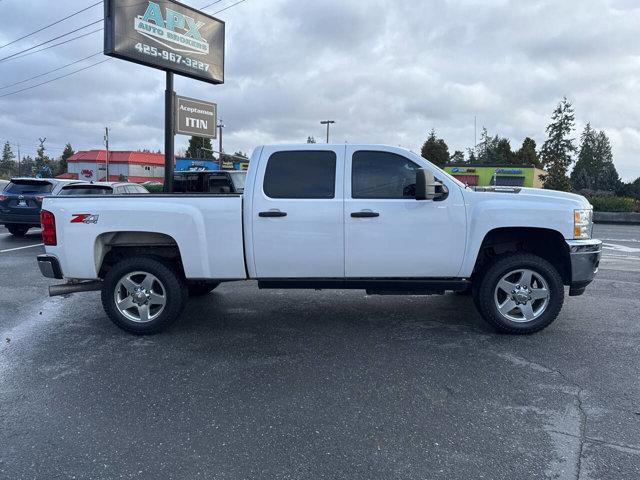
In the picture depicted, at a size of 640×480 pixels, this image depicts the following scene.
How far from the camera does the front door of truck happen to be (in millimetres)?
4965

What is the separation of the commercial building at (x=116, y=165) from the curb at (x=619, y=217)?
242ft

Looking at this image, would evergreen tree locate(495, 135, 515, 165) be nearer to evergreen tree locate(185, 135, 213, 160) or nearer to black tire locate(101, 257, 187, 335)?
evergreen tree locate(185, 135, 213, 160)

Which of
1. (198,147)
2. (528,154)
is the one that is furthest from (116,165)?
(528,154)

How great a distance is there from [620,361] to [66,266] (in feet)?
18.2

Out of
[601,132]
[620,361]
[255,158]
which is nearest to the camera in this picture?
[620,361]

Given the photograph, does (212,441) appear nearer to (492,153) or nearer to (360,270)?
(360,270)

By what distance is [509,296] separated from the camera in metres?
5.08

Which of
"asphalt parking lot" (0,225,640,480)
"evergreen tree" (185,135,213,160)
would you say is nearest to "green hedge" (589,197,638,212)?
"asphalt parking lot" (0,225,640,480)

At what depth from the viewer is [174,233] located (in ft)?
16.4

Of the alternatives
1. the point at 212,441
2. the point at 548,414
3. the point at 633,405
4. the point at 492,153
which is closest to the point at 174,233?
the point at 212,441

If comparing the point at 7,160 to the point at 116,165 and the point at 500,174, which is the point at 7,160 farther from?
the point at 500,174

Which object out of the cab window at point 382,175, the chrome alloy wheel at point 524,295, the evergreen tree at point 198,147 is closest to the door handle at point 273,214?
the cab window at point 382,175

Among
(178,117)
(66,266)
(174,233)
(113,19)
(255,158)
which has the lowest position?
(66,266)

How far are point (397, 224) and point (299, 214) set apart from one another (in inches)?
39.7
